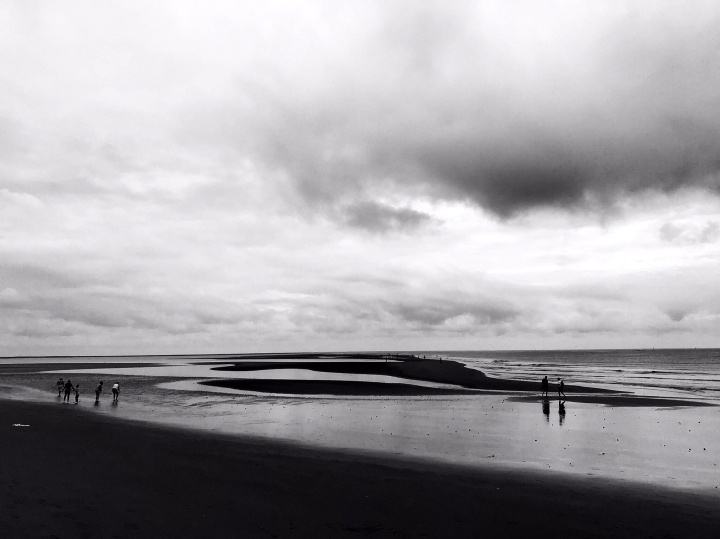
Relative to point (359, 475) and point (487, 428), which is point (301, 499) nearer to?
point (359, 475)

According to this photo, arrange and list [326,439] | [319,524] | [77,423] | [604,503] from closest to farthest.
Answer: [319,524] < [604,503] < [326,439] < [77,423]

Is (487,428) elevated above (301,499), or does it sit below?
below

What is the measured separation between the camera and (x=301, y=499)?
13.8m

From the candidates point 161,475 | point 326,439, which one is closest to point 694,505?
point 326,439

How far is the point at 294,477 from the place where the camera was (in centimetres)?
1609

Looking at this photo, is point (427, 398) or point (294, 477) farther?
point (427, 398)

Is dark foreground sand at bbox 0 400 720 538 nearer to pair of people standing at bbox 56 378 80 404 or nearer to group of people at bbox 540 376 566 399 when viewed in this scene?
pair of people standing at bbox 56 378 80 404

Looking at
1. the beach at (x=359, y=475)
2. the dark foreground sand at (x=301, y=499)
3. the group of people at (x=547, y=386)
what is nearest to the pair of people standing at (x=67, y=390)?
the beach at (x=359, y=475)

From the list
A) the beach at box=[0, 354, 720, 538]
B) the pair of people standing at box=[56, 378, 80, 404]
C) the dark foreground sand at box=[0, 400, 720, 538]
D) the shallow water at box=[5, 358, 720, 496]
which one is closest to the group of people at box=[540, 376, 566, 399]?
the shallow water at box=[5, 358, 720, 496]

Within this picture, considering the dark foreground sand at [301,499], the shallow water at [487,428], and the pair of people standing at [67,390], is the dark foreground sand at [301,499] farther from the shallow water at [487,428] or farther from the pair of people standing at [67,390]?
the pair of people standing at [67,390]

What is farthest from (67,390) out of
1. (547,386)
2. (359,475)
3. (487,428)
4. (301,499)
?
(547,386)

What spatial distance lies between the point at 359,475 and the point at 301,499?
3.18m

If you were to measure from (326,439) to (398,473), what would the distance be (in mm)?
7244

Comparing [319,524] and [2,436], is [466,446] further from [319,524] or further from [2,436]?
[2,436]
